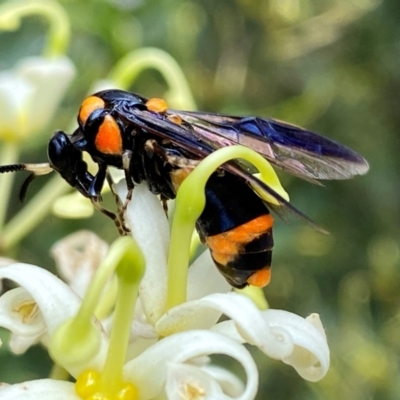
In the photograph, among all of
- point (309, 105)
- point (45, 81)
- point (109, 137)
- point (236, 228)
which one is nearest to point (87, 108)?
point (109, 137)

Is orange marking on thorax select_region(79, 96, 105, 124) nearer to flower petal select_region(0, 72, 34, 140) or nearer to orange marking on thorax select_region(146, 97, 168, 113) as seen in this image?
orange marking on thorax select_region(146, 97, 168, 113)

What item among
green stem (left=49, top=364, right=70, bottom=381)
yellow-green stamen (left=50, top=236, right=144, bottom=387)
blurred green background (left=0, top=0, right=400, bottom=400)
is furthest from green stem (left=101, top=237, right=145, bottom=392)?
blurred green background (left=0, top=0, right=400, bottom=400)

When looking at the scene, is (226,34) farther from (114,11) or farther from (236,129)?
(236,129)

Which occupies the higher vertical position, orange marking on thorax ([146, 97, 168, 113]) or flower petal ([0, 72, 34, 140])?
orange marking on thorax ([146, 97, 168, 113])

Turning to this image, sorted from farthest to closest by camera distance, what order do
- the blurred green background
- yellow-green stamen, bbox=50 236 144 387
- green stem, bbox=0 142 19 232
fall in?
the blurred green background → green stem, bbox=0 142 19 232 → yellow-green stamen, bbox=50 236 144 387

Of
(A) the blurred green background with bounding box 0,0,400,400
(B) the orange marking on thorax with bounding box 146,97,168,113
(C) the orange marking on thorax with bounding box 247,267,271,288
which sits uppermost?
(B) the orange marking on thorax with bounding box 146,97,168,113

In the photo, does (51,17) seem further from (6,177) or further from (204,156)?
(204,156)
